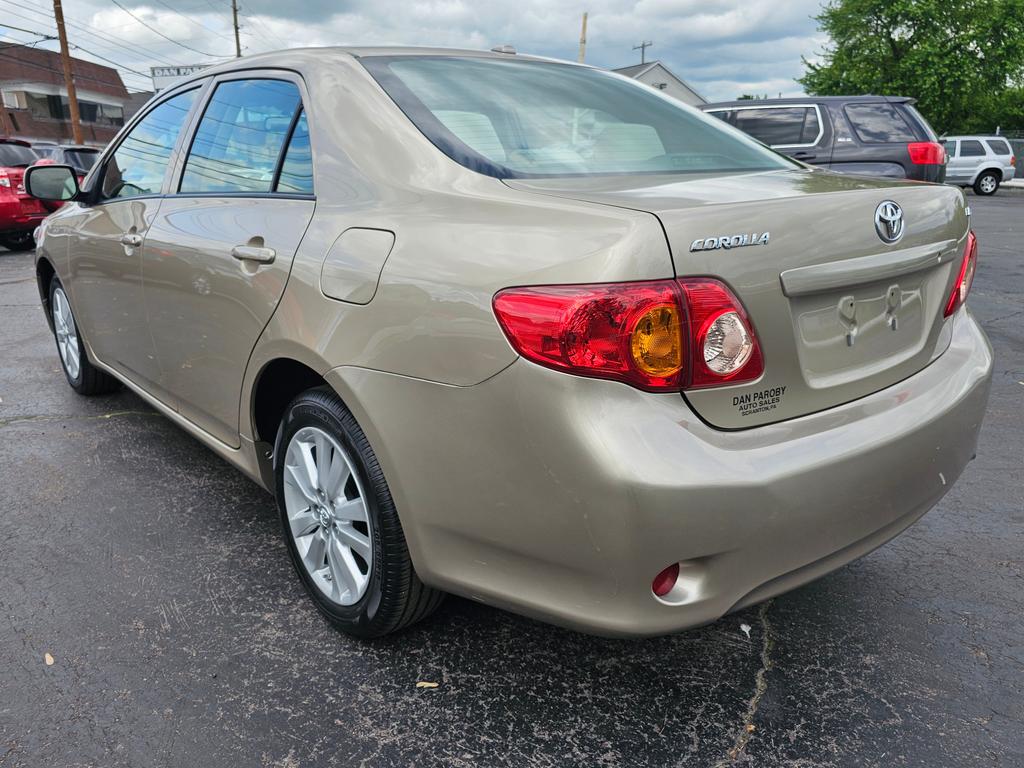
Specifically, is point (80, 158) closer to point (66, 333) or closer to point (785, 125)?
point (785, 125)

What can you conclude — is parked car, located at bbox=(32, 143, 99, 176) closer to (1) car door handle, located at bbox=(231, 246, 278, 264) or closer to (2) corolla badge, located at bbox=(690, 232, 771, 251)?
(1) car door handle, located at bbox=(231, 246, 278, 264)

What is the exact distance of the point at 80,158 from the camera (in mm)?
16469

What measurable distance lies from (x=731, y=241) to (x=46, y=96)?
5456cm

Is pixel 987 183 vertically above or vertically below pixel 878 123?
below

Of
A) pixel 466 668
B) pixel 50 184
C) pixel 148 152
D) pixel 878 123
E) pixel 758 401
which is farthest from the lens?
pixel 878 123

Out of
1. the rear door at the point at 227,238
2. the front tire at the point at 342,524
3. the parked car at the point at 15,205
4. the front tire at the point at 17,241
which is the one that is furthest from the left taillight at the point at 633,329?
the front tire at the point at 17,241

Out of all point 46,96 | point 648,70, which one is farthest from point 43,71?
point 648,70

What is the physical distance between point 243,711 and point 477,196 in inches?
53.6

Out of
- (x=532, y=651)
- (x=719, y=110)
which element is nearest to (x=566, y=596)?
(x=532, y=651)

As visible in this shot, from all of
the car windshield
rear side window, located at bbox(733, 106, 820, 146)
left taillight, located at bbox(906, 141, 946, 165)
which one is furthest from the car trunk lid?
rear side window, located at bbox(733, 106, 820, 146)

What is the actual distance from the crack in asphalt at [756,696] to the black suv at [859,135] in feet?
25.1

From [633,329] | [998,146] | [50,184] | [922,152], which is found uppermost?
[633,329]

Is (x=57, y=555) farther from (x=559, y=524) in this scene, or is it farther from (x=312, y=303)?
(x=559, y=524)

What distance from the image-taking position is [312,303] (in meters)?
2.08
